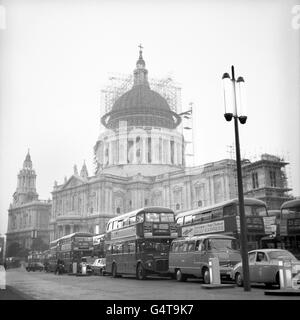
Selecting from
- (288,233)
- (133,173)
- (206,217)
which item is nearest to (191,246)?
(206,217)

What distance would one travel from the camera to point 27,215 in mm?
97562

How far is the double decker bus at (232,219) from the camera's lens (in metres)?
21.9

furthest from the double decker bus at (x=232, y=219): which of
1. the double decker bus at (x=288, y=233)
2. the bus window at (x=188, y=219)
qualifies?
the double decker bus at (x=288, y=233)

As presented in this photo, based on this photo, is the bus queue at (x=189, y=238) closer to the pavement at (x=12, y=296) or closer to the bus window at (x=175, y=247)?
the bus window at (x=175, y=247)

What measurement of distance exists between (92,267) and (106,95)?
5365cm

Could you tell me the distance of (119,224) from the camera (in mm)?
26000

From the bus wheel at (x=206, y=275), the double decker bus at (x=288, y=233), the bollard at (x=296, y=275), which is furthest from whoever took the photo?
the double decker bus at (x=288, y=233)

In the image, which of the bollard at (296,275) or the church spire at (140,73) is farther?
the church spire at (140,73)

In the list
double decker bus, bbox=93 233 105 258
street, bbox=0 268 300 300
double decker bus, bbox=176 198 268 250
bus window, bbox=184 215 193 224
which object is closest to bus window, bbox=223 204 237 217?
double decker bus, bbox=176 198 268 250

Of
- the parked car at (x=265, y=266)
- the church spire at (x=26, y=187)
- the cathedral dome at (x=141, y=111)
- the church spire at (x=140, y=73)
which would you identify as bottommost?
the parked car at (x=265, y=266)

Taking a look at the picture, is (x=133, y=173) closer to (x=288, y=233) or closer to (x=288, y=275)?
(x=288, y=233)

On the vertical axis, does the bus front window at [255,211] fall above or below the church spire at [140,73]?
below

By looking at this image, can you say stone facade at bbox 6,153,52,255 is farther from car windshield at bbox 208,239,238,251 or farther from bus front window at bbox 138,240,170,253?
car windshield at bbox 208,239,238,251
